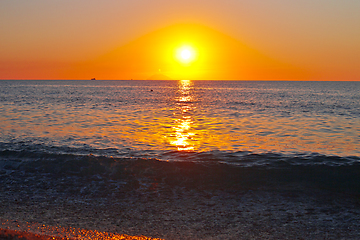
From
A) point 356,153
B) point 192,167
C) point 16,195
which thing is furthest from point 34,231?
point 356,153

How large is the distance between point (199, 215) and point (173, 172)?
4348 millimetres

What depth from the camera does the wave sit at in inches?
434

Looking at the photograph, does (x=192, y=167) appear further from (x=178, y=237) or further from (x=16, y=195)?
(x=16, y=195)

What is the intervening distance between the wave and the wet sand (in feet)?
3.08

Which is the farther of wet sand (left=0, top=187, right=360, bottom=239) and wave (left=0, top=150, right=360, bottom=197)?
wave (left=0, top=150, right=360, bottom=197)

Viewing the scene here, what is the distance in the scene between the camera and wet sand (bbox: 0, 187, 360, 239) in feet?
23.7

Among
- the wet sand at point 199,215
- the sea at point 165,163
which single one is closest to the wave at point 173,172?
the sea at point 165,163

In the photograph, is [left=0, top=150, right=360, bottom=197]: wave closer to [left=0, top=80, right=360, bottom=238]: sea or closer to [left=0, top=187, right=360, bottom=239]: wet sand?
[left=0, top=80, right=360, bottom=238]: sea

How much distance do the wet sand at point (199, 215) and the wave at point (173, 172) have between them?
94cm

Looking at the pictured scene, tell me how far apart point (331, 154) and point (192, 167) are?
8442mm

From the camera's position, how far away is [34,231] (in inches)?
270

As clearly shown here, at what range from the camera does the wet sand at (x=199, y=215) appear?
23.7 feet

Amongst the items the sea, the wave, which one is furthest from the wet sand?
the wave

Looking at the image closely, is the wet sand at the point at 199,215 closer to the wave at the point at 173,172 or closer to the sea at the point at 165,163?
the sea at the point at 165,163
